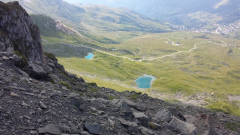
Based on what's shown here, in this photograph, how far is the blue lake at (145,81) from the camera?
109 meters

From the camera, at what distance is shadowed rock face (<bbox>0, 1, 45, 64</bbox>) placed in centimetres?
3027

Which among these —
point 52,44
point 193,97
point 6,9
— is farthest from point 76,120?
point 52,44

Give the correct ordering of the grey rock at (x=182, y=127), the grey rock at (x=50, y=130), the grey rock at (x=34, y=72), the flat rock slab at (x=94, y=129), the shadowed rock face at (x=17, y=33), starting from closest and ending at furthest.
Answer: the grey rock at (x=50, y=130)
the flat rock slab at (x=94, y=129)
the grey rock at (x=34, y=72)
the grey rock at (x=182, y=127)
the shadowed rock face at (x=17, y=33)

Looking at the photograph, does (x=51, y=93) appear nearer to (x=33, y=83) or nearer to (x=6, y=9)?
(x=33, y=83)

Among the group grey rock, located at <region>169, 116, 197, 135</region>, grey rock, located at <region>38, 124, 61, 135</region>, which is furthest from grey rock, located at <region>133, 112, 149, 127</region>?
grey rock, located at <region>38, 124, 61, 135</region>

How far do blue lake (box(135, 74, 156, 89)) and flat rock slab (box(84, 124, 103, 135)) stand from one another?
94.3m

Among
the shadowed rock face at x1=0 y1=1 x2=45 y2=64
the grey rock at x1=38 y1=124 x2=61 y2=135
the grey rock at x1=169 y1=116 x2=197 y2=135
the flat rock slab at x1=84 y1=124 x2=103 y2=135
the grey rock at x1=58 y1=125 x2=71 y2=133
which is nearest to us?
the grey rock at x1=38 y1=124 x2=61 y2=135

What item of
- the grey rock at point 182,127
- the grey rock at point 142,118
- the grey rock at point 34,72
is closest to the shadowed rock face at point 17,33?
the grey rock at point 34,72

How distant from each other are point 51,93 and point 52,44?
6222 inches

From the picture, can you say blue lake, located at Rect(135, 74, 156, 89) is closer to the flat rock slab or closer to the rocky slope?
the rocky slope

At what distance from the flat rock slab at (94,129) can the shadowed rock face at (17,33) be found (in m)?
23.1

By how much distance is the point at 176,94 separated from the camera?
305 ft

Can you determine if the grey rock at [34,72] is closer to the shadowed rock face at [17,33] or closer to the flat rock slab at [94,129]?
the shadowed rock face at [17,33]

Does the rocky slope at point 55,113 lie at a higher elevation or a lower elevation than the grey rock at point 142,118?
lower
